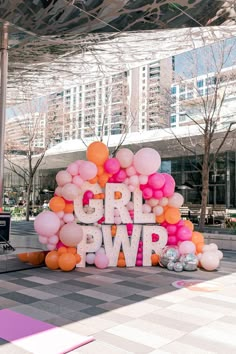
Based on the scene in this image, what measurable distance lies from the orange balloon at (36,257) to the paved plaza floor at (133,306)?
0.37m

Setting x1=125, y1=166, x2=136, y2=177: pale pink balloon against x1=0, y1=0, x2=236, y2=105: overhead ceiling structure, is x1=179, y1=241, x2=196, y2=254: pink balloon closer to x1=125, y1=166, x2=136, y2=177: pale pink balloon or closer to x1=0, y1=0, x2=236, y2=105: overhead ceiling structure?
x1=125, y1=166, x2=136, y2=177: pale pink balloon

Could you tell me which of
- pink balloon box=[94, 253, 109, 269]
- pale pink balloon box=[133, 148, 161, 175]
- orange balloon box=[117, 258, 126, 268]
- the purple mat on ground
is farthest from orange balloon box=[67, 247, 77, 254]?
the purple mat on ground

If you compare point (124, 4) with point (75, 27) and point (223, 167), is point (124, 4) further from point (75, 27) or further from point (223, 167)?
point (223, 167)

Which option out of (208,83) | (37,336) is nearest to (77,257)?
(37,336)

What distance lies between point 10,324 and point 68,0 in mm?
8412

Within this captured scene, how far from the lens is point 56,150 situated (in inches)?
1368

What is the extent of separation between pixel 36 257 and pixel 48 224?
1290 millimetres

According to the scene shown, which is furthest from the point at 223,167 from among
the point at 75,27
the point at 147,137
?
the point at 75,27

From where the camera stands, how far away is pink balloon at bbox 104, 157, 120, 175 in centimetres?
997

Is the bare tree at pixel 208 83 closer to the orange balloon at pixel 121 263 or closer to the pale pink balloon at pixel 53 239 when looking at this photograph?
the orange balloon at pixel 121 263

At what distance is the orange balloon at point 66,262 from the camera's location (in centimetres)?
913

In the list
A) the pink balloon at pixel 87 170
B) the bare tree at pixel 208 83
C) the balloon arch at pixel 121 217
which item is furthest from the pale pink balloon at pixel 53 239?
the bare tree at pixel 208 83

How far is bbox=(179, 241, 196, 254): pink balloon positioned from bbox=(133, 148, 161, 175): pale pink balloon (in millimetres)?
2028

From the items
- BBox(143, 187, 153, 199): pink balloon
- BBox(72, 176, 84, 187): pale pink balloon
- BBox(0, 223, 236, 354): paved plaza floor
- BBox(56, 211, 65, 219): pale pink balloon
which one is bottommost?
BBox(0, 223, 236, 354): paved plaza floor
